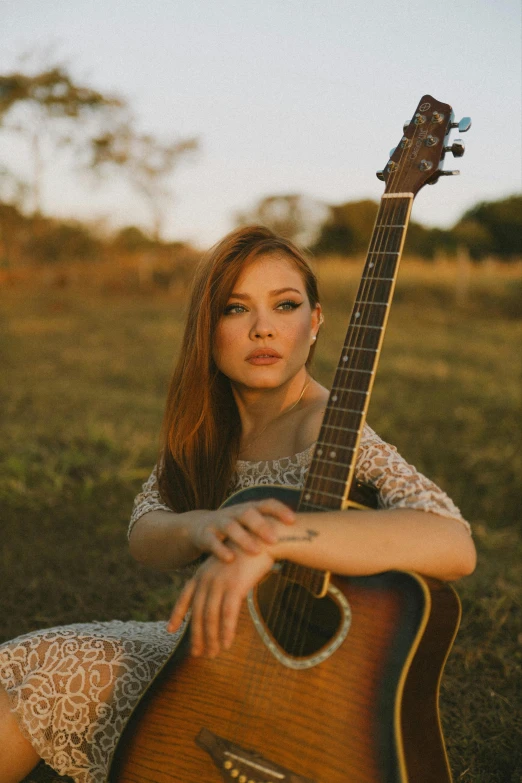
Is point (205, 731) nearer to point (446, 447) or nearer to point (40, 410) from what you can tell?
point (446, 447)

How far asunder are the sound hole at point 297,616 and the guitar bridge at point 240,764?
24 centimetres

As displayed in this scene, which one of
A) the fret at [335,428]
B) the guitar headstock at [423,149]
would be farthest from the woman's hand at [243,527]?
the guitar headstock at [423,149]

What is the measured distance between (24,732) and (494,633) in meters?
2.30

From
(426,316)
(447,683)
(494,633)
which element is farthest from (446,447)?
(426,316)

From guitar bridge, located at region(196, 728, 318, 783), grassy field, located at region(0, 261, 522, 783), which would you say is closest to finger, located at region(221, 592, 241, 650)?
guitar bridge, located at region(196, 728, 318, 783)

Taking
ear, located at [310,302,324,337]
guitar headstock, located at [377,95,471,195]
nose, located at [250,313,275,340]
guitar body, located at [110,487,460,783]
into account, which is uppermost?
guitar headstock, located at [377,95,471,195]

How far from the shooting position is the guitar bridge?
1.50m

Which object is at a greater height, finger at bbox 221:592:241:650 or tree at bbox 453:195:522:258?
tree at bbox 453:195:522:258

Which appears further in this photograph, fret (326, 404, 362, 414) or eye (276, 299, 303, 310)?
eye (276, 299, 303, 310)

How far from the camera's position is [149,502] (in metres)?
2.19


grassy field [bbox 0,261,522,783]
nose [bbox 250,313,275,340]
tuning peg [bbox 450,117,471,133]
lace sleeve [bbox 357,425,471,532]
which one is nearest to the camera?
lace sleeve [bbox 357,425,471,532]

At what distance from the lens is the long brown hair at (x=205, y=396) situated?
221 centimetres

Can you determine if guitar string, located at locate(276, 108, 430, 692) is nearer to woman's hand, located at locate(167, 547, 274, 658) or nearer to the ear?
woman's hand, located at locate(167, 547, 274, 658)

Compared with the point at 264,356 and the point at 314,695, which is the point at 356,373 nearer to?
the point at 264,356
